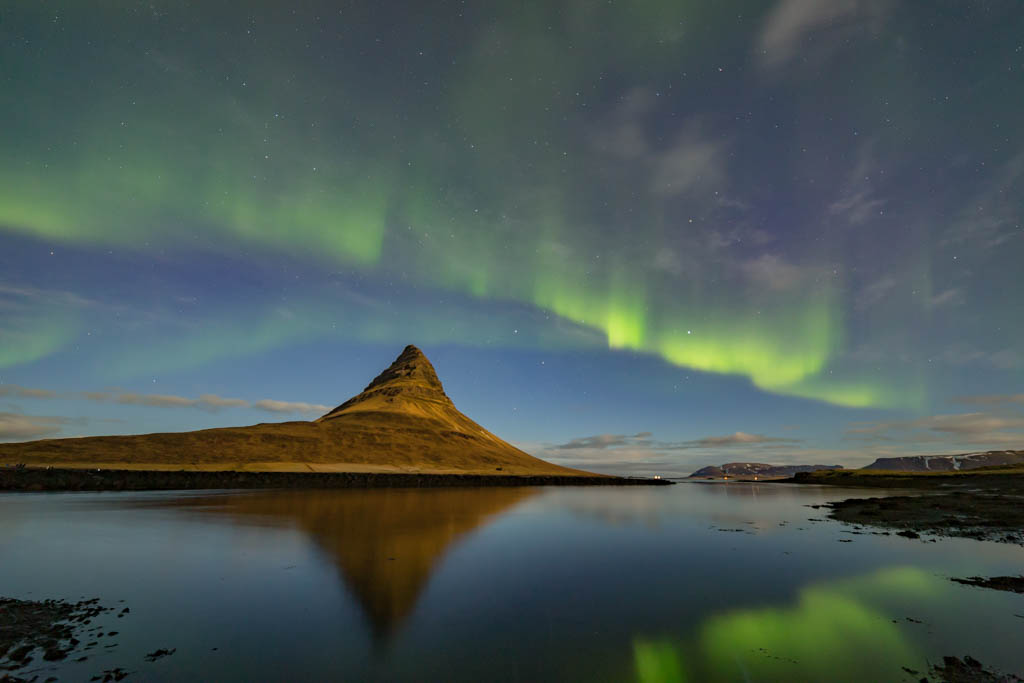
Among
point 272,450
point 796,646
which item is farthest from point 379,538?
point 272,450

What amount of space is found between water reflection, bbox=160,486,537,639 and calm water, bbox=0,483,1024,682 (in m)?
0.20

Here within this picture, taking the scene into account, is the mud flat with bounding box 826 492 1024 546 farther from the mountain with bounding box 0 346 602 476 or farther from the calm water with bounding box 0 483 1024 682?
the mountain with bounding box 0 346 602 476

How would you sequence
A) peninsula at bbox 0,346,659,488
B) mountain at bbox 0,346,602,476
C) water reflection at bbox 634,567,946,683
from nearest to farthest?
water reflection at bbox 634,567,946,683
peninsula at bbox 0,346,659,488
mountain at bbox 0,346,602,476

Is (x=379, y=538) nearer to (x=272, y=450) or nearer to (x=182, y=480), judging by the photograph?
(x=182, y=480)

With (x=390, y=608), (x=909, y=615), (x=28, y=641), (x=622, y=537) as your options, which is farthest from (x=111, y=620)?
(x=622, y=537)

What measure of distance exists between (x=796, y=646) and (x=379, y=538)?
2750 cm

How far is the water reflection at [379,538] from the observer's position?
18.0m

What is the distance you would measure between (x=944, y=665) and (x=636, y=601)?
986cm

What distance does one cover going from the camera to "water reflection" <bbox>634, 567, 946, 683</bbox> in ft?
37.3

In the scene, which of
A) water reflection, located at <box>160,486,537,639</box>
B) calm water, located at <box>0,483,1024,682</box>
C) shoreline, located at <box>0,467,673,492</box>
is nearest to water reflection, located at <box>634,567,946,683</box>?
calm water, located at <box>0,483,1024,682</box>

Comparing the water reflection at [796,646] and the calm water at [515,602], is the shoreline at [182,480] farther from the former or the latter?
the water reflection at [796,646]

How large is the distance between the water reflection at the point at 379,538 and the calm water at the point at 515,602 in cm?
20

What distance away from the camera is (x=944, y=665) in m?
11.4

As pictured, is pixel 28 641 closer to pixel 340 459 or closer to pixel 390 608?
pixel 390 608
